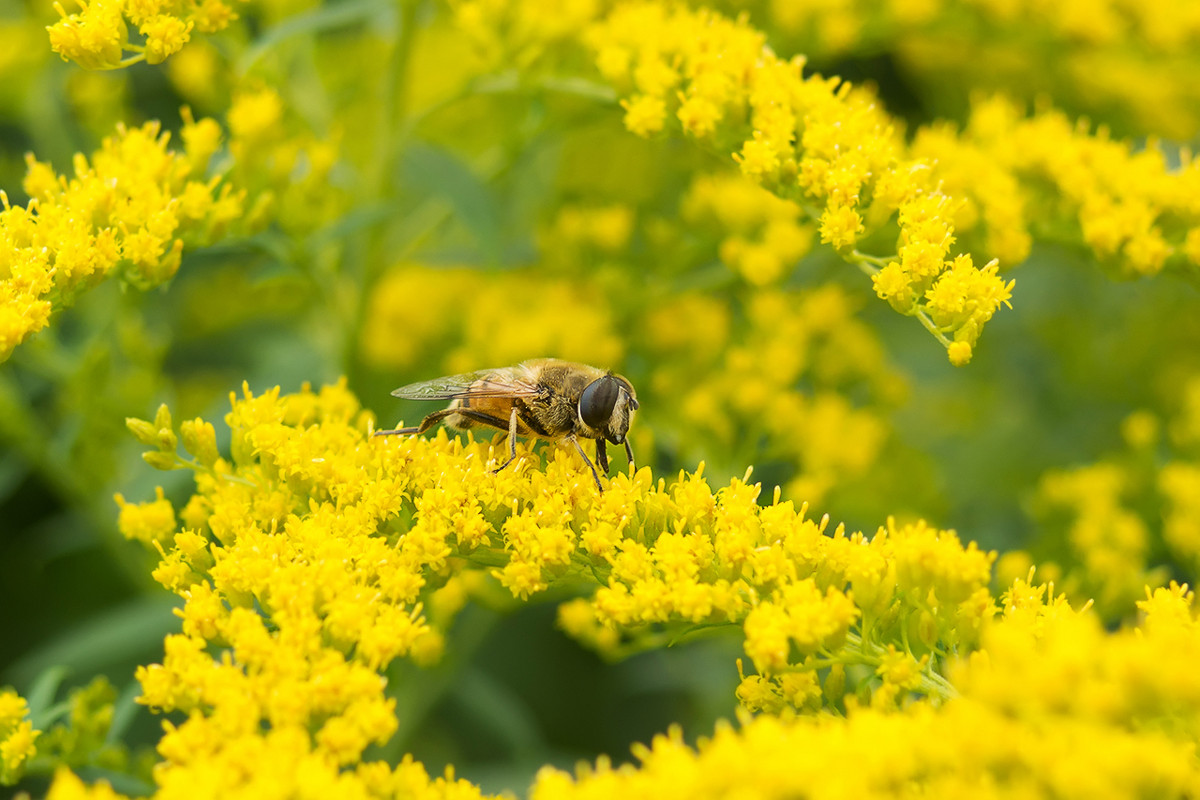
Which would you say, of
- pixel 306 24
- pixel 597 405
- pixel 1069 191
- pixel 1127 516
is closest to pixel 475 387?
pixel 597 405

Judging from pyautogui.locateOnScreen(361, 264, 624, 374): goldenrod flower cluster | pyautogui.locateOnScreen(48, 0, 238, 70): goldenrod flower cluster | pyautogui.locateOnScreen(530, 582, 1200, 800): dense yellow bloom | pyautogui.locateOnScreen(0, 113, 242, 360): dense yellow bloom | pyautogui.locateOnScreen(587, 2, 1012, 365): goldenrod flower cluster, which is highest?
pyautogui.locateOnScreen(48, 0, 238, 70): goldenrod flower cluster

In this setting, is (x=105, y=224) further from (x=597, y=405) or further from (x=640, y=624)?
(x=640, y=624)

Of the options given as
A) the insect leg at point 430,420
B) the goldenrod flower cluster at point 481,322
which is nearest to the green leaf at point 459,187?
the goldenrod flower cluster at point 481,322

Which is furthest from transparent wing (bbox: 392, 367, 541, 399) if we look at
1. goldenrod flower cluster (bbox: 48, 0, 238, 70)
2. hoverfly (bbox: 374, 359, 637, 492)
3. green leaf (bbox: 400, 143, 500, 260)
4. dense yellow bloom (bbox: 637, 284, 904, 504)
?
goldenrod flower cluster (bbox: 48, 0, 238, 70)

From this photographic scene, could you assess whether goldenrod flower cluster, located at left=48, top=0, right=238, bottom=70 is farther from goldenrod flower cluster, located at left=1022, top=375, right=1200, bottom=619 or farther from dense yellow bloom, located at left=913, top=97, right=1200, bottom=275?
goldenrod flower cluster, located at left=1022, top=375, right=1200, bottom=619

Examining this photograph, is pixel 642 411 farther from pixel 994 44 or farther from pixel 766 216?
pixel 994 44

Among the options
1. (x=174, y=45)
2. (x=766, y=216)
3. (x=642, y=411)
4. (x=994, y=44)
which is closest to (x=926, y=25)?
(x=994, y=44)

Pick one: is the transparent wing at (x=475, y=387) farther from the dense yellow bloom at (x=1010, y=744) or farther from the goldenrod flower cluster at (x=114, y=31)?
the dense yellow bloom at (x=1010, y=744)
